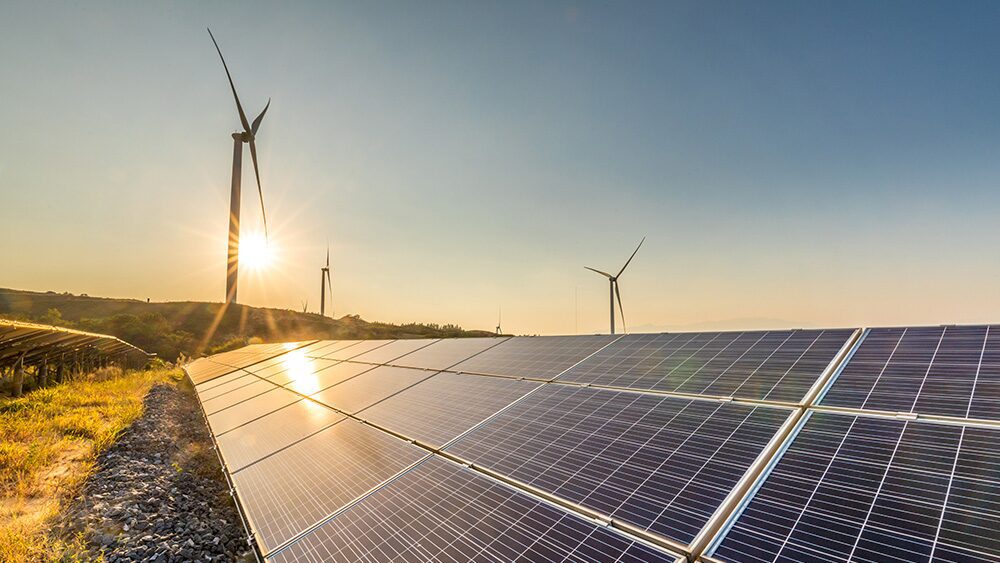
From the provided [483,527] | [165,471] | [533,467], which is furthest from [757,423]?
[165,471]

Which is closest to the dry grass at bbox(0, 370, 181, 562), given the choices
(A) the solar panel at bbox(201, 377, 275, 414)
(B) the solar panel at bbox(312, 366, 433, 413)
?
(A) the solar panel at bbox(201, 377, 275, 414)

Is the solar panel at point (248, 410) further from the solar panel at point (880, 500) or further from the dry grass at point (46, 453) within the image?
the solar panel at point (880, 500)

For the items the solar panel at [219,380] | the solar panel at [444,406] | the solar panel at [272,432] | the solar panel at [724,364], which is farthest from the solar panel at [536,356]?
the solar panel at [219,380]

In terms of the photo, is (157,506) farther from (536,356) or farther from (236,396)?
(536,356)

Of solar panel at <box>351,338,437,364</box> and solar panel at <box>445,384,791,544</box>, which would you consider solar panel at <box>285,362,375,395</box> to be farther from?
solar panel at <box>445,384,791,544</box>

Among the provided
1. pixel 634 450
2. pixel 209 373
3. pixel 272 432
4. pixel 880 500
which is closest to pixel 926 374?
pixel 880 500

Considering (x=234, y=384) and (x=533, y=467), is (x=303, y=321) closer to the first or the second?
(x=234, y=384)
